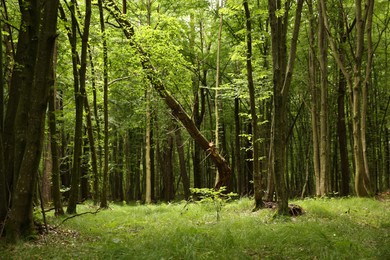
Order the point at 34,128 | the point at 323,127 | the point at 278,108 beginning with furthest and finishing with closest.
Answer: the point at 323,127 < the point at 278,108 < the point at 34,128

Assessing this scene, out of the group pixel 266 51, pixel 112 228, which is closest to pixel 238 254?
pixel 112 228

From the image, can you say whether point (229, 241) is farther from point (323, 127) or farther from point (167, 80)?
point (167, 80)

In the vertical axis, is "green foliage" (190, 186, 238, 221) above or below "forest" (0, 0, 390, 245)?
below

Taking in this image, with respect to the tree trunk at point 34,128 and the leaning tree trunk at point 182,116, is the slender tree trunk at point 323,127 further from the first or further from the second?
the tree trunk at point 34,128

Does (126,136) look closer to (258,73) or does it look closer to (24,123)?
(258,73)

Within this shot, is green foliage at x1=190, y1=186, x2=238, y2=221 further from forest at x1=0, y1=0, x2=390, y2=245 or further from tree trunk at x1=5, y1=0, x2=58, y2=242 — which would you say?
tree trunk at x1=5, y1=0, x2=58, y2=242

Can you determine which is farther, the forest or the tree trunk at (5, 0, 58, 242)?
the forest

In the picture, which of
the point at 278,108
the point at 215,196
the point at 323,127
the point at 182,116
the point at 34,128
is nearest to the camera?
the point at 34,128

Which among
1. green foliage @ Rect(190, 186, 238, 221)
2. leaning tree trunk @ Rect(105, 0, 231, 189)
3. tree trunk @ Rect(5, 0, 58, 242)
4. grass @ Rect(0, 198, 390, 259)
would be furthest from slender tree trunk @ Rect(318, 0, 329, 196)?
tree trunk @ Rect(5, 0, 58, 242)

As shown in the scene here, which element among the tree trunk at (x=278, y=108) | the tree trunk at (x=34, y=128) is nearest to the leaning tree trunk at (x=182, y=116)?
the tree trunk at (x=278, y=108)

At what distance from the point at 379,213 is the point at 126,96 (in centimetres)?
1530

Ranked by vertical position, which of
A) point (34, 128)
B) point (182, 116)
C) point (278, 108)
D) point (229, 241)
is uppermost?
point (182, 116)

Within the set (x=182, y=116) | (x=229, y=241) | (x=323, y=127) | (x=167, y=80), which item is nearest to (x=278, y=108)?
(x=229, y=241)

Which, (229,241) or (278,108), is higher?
(278,108)
